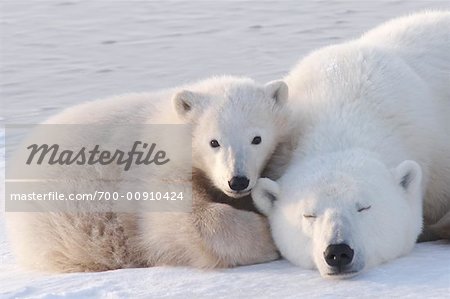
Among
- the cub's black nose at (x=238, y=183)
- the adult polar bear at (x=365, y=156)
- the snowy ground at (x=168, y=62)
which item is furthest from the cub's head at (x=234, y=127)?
the snowy ground at (x=168, y=62)

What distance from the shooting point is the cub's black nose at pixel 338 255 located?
477cm

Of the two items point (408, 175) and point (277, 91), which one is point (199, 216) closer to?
point (277, 91)

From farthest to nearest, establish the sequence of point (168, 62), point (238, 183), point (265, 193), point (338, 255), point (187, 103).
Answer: point (168, 62) < point (187, 103) < point (265, 193) < point (238, 183) < point (338, 255)

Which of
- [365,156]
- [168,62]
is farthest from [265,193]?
[168,62]

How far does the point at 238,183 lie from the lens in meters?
5.19

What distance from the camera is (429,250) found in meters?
5.30

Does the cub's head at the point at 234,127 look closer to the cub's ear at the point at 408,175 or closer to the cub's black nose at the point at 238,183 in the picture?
the cub's black nose at the point at 238,183

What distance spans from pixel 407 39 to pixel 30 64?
6441 mm

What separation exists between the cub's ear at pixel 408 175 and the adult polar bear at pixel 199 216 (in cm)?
67

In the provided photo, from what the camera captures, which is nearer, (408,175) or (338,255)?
(338,255)

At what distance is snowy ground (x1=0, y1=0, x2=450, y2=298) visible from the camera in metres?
4.88

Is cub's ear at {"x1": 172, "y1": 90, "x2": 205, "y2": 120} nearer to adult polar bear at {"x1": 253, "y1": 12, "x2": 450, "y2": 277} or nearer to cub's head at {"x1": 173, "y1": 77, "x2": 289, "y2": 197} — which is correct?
cub's head at {"x1": 173, "y1": 77, "x2": 289, "y2": 197}

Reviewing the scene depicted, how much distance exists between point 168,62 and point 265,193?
255 inches

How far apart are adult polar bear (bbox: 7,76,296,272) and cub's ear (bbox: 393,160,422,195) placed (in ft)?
2.21
